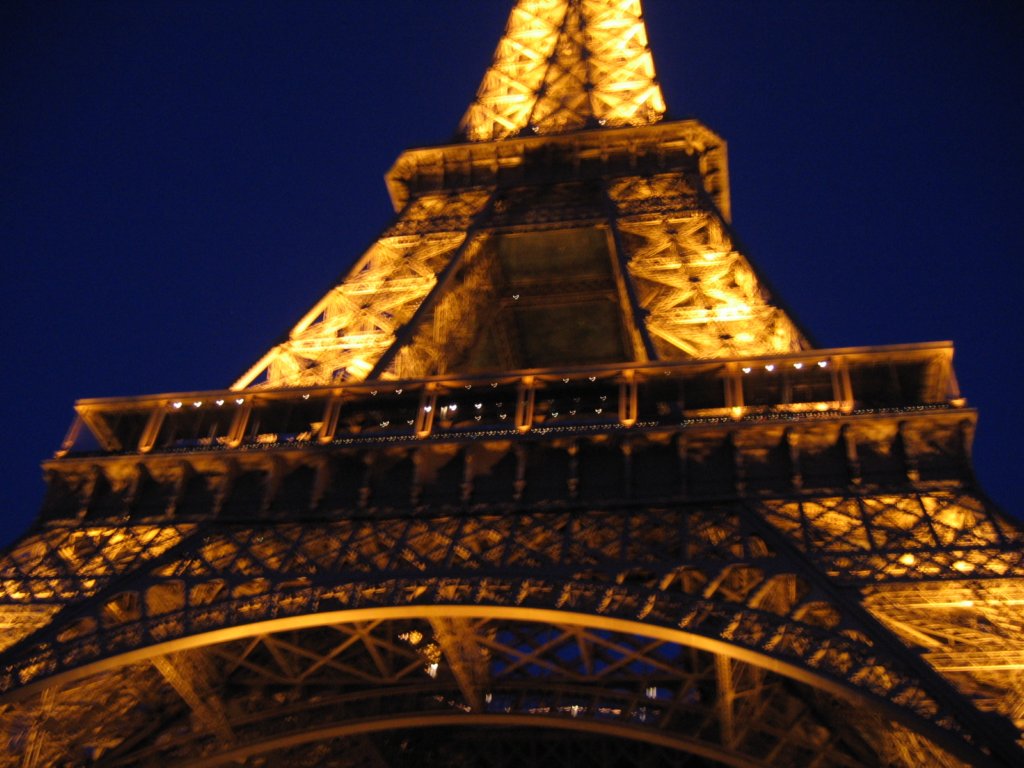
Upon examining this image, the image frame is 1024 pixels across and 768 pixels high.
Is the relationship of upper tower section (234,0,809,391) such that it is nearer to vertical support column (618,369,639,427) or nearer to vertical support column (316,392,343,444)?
vertical support column (618,369,639,427)

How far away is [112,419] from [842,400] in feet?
39.4

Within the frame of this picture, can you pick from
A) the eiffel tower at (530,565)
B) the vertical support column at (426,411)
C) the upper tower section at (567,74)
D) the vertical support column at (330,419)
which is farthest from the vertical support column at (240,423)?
the upper tower section at (567,74)

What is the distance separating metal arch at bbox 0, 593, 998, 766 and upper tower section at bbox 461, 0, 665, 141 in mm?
19712

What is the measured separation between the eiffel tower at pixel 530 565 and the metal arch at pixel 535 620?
0.04 m

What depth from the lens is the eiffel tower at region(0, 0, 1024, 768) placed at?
1219 cm

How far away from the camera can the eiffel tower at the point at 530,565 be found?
12.2m

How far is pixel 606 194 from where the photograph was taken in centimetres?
2642

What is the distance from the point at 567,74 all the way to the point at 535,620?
2524 centimetres

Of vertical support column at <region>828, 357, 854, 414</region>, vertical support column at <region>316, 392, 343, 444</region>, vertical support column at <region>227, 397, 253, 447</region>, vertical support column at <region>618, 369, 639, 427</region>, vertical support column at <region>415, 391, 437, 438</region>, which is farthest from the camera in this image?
vertical support column at <region>227, 397, 253, 447</region>

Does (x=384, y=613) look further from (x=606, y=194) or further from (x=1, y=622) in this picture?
(x=606, y=194)

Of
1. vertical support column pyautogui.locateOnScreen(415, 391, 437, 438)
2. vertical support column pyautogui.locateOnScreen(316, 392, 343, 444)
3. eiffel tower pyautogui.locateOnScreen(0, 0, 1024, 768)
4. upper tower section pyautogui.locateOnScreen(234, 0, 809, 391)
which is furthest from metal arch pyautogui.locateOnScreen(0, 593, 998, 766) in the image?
upper tower section pyautogui.locateOnScreen(234, 0, 809, 391)

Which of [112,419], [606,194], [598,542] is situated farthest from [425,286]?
[598,542]

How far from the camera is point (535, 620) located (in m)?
12.7

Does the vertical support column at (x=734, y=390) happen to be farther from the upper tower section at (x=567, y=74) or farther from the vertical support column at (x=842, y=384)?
the upper tower section at (x=567, y=74)
